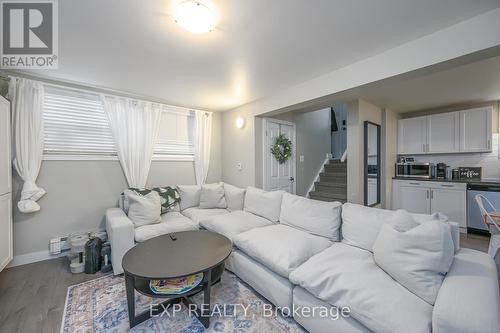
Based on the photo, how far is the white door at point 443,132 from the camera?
3.90 meters

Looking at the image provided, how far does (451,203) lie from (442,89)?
6.71ft

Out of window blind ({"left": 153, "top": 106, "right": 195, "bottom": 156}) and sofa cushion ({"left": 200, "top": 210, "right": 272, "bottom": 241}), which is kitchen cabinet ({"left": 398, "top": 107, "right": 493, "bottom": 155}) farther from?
window blind ({"left": 153, "top": 106, "right": 195, "bottom": 156})

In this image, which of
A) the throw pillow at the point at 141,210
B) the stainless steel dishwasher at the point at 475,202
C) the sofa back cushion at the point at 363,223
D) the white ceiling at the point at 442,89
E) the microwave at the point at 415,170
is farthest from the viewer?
the microwave at the point at 415,170

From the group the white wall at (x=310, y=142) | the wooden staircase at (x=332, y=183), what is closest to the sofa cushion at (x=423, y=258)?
the wooden staircase at (x=332, y=183)

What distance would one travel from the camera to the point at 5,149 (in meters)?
2.22

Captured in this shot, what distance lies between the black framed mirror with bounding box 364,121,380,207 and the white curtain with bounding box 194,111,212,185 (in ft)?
9.64

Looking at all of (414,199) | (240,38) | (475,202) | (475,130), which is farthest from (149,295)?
(475,130)

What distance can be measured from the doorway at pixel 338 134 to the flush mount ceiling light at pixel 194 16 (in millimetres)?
4654

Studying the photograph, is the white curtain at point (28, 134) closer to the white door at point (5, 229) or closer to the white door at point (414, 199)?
the white door at point (5, 229)

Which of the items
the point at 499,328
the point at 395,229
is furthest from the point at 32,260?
the point at 499,328

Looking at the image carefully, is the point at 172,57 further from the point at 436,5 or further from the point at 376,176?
the point at 376,176

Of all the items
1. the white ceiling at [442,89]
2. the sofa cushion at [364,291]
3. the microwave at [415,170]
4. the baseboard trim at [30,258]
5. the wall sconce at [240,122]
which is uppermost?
the white ceiling at [442,89]

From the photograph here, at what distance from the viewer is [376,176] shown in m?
3.94

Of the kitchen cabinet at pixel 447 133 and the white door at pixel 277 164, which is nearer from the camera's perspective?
the kitchen cabinet at pixel 447 133
